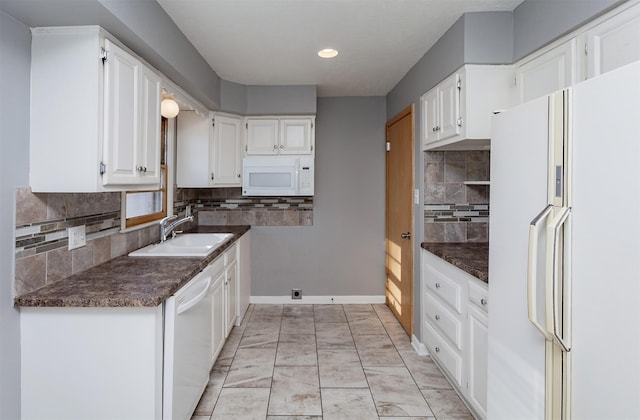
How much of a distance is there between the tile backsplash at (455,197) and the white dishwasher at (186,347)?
1.71 meters

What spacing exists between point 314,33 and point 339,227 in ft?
7.26

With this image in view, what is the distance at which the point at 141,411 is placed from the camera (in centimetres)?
150

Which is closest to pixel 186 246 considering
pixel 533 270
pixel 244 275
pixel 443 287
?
pixel 244 275

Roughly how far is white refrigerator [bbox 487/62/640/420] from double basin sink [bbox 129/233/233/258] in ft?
5.79

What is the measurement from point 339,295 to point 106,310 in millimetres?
2925

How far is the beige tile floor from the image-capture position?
2.13 meters

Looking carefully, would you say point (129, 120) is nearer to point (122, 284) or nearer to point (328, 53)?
point (122, 284)

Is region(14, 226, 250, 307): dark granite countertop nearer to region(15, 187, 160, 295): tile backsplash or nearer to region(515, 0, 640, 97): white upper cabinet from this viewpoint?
region(15, 187, 160, 295): tile backsplash

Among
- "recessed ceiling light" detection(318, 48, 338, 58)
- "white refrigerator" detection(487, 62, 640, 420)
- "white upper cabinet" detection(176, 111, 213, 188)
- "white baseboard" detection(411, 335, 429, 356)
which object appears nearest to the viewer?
"white refrigerator" detection(487, 62, 640, 420)

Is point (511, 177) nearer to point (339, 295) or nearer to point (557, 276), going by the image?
point (557, 276)

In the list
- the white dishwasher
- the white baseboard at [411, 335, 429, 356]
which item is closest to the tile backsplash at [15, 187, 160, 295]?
the white dishwasher

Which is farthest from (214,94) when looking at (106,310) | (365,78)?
(106,310)

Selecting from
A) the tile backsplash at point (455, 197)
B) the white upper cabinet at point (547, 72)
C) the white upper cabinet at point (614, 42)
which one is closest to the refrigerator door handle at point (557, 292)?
the white upper cabinet at point (614, 42)

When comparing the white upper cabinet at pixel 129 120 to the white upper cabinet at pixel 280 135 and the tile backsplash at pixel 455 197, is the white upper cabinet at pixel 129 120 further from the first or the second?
the tile backsplash at pixel 455 197
